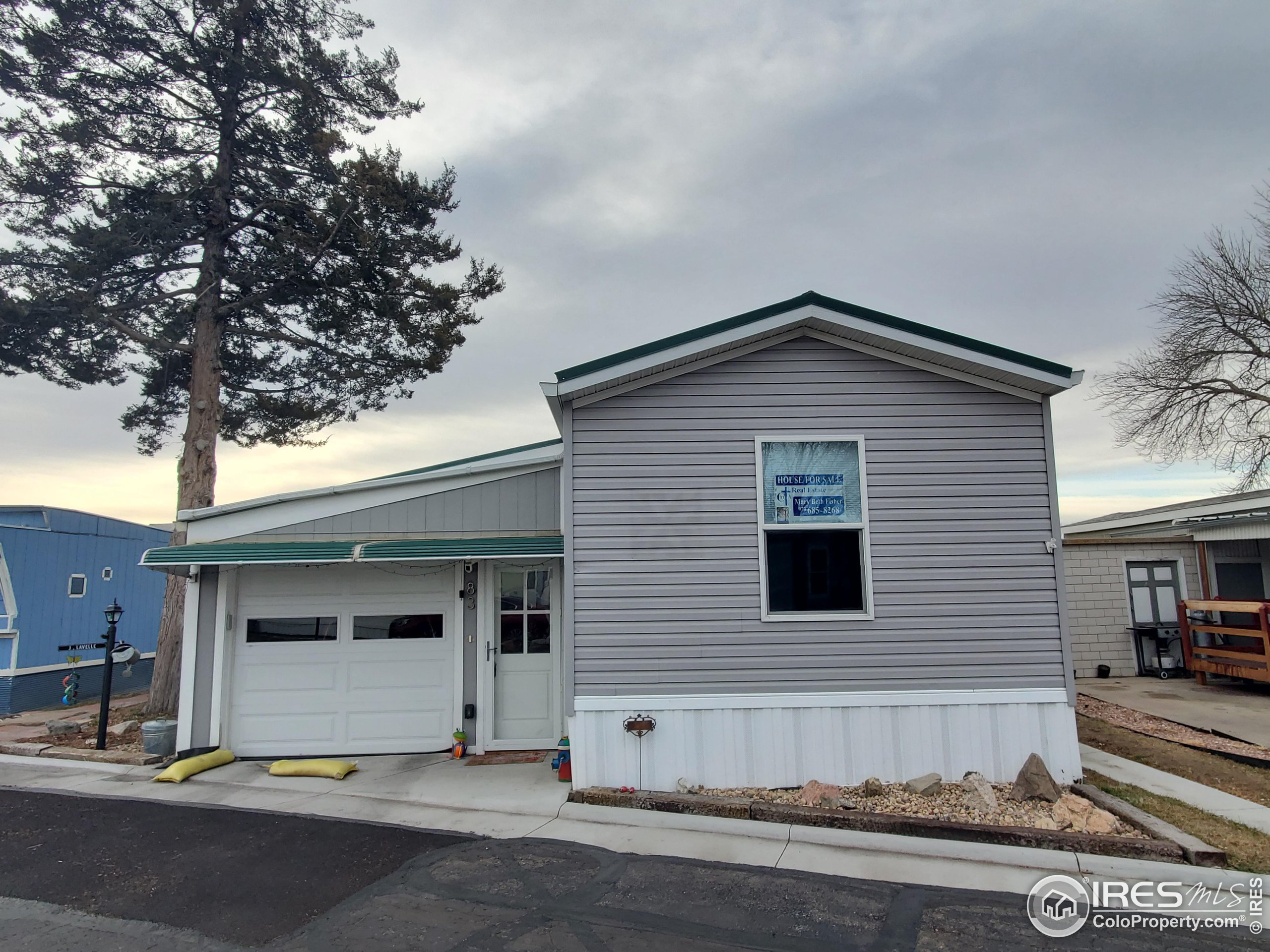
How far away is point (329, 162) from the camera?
11.6m

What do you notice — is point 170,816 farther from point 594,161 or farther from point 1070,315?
point 1070,315

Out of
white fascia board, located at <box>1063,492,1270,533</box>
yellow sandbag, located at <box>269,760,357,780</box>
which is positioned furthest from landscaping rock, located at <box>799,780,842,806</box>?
white fascia board, located at <box>1063,492,1270,533</box>

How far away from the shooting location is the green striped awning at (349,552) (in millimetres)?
7043

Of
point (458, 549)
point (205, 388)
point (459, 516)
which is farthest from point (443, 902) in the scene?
point (205, 388)

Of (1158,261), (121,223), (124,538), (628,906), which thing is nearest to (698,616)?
(628,906)

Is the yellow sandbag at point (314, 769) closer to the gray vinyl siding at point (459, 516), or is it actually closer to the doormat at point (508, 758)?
the doormat at point (508, 758)

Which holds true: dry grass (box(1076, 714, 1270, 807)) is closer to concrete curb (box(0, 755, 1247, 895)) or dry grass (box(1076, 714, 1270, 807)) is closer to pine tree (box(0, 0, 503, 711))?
concrete curb (box(0, 755, 1247, 895))

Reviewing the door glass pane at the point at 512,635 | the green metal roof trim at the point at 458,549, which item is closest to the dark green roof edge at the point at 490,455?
the green metal roof trim at the point at 458,549

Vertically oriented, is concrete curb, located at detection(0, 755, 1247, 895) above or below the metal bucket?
below

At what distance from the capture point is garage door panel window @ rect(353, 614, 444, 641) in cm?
789

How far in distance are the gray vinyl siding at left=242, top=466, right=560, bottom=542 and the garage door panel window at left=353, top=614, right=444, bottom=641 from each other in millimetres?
907

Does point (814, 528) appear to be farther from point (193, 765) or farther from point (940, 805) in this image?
point (193, 765)

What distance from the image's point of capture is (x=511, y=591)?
7.95 meters

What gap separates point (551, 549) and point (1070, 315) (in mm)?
9583
